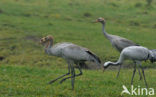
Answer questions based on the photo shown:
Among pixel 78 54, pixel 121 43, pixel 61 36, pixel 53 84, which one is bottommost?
pixel 61 36

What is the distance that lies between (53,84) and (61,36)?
9.50 metres

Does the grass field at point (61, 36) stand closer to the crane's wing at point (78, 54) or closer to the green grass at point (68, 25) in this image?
the green grass at point (68, 25)

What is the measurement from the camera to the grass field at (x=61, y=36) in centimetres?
841

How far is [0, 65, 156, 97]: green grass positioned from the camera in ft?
25.2

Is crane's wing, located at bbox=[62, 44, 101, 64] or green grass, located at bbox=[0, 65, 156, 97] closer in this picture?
green grass, located at bbox=[0, 65, 156, 97]

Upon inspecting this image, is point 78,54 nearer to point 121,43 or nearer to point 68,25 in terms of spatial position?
point 121,43

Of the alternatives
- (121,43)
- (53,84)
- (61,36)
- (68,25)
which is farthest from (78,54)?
(68,25)

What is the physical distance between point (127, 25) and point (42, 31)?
6.68 meters

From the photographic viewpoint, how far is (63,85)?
28.0 ft

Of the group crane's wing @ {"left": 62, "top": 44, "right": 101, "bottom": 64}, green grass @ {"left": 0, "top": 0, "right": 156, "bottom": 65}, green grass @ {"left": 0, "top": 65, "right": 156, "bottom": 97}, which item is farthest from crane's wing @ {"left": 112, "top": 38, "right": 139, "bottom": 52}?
crane's wing @ {"left": 62, "top": 44, "right": 101, "bottom": 64}

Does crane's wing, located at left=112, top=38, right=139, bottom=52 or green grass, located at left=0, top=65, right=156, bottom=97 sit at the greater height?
crane's wing, located at left=112, top=38, right=139, bottom=52

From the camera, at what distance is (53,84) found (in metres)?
8.69

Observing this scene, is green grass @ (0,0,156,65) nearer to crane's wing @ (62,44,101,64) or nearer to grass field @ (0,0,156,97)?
grass field @ (0,0,156,97)

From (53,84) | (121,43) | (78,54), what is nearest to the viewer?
(78,54)
